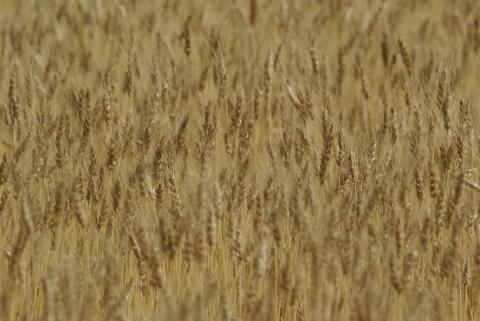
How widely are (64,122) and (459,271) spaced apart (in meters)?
1.02

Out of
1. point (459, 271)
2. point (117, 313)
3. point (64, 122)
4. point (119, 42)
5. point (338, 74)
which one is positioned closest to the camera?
point (117, 313)

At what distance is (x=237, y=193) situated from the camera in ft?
8.08

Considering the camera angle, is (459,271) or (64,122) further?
(64,122)

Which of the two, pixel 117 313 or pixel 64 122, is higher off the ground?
pixel 64 122

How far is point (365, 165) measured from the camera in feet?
8.48

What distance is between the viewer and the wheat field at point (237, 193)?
210 centimetres

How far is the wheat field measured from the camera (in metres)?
2.10

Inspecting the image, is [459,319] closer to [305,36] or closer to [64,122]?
[64,122]

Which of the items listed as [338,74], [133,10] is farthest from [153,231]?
[133,10]

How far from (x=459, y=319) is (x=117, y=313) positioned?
841mm

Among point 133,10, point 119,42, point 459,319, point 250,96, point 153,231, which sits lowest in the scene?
point 459,319

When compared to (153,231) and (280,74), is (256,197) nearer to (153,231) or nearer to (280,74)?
(153,231)

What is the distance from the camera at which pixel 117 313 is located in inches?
75.0

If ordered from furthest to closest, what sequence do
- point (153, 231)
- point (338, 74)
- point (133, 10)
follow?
point (133, 10), point (338, 74), point (153, 231)
